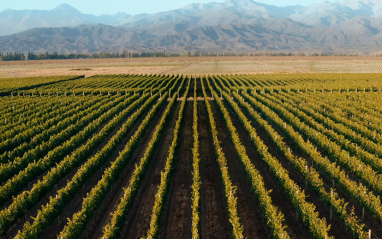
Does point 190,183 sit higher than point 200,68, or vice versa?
point 200,68

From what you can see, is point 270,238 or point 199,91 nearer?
point 270,238

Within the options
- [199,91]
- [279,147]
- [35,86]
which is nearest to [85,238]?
[279,147]

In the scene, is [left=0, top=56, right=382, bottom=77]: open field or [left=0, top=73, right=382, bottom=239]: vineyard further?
[left=0, top=56, right=382, bottom=77]: open field

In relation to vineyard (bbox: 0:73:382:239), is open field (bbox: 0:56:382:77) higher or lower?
higher

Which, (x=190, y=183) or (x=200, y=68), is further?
(x=200, y=68)

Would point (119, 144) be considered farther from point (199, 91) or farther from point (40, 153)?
point (199, 91)

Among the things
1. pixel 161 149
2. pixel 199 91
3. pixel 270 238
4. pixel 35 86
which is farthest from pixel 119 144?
pixel 35 86

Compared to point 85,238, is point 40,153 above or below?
above

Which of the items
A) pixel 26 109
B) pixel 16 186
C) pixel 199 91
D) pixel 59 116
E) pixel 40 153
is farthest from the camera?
pixel 199 91

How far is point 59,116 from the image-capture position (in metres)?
31.0

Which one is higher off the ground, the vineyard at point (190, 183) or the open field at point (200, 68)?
the open field at point (200, 68)

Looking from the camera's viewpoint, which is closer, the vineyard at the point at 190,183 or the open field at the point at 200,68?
the vineyard at the point at 190,183

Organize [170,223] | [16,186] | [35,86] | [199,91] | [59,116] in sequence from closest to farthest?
[170,223]
[16,186]
[59,116]
[199,91]
[35,86]

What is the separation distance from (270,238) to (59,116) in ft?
86.0
